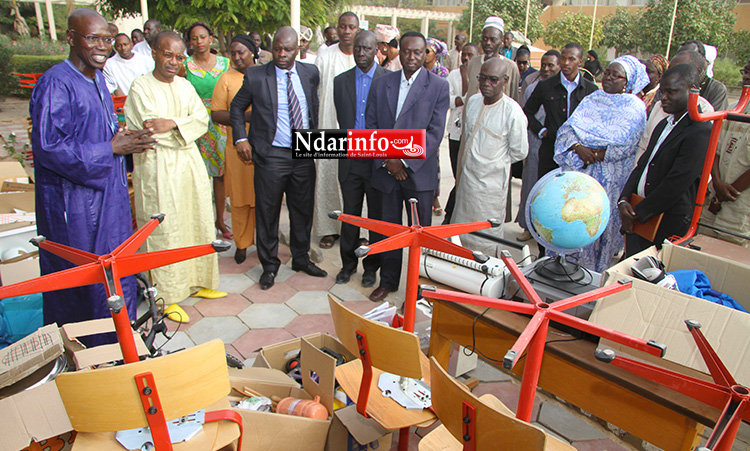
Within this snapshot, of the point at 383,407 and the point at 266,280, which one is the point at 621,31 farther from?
the point at 383,407

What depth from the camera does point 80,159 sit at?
2756mm

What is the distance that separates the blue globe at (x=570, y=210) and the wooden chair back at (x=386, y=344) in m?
0.85

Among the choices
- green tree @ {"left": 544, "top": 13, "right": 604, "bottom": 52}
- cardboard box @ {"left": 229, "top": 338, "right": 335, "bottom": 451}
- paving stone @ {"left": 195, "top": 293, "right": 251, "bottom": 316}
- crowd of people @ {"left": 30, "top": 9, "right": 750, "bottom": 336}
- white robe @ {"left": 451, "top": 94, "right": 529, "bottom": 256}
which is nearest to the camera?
cardboard box @ {"left": 229, "top": 338, "right": 335, "bottom": 451}

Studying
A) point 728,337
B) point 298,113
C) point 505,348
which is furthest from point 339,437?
point 298,113

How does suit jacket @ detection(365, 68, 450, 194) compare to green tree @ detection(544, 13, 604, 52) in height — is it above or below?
below

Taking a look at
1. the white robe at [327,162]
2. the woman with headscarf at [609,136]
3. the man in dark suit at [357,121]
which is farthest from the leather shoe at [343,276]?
the woman with headscarf at [609,136]

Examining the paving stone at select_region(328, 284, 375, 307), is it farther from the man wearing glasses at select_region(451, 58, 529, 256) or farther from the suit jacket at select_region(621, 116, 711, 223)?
the suit jacket at select_region(621, 116, 711, 223)

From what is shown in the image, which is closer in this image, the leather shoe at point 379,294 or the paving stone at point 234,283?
the leather shoe at point 379,294

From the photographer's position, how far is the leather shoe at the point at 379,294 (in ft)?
13.1

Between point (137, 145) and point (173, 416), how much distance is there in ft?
6.73

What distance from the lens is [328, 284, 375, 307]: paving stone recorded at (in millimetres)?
4055

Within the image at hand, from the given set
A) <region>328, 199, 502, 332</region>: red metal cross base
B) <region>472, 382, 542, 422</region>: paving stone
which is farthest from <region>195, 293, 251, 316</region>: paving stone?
<region>328, 199, 502, 332</region>: red metal cross base

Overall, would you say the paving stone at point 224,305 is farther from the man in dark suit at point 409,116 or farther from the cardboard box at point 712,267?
the cardboard box at point 712,267

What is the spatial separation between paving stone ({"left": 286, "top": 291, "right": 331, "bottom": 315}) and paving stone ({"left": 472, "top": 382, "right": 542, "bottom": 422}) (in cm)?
136
